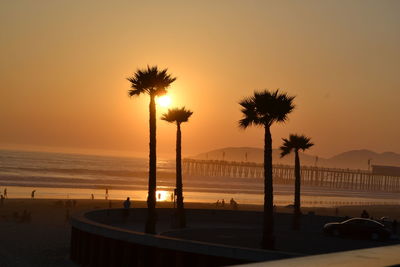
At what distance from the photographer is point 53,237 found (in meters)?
28.0

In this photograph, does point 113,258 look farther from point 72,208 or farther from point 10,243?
point 72,208

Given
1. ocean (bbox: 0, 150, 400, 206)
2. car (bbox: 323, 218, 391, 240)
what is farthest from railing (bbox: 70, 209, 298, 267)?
ocean (bbox: 0, 150, 400, 206)

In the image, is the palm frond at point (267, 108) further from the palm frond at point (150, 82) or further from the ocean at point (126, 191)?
the ocean at point (126, 191)

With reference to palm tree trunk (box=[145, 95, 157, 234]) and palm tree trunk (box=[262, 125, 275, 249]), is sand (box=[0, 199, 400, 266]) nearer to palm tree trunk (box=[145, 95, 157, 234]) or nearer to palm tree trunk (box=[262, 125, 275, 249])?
palm tree trunk (box=[145, 95, 157, 234])

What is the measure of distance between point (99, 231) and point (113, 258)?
3.43 ft

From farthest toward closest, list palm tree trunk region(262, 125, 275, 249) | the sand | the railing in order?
the sand
palm tree trunk region(262, 125, 275, 249)
the railing

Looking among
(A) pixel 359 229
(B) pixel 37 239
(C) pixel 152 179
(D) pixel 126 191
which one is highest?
(C) pixel 152 179

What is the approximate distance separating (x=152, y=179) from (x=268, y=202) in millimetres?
4642

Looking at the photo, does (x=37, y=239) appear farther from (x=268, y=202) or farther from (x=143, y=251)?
(x=143, y=251)

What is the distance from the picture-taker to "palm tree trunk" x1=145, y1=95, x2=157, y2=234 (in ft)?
69.8

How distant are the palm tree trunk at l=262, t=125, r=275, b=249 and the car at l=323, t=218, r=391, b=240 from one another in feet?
27.3

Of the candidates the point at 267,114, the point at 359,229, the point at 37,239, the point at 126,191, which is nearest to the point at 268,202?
the point at 267,114

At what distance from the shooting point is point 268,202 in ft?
67.8

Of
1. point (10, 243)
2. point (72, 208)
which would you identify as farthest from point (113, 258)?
point (72, 208)
